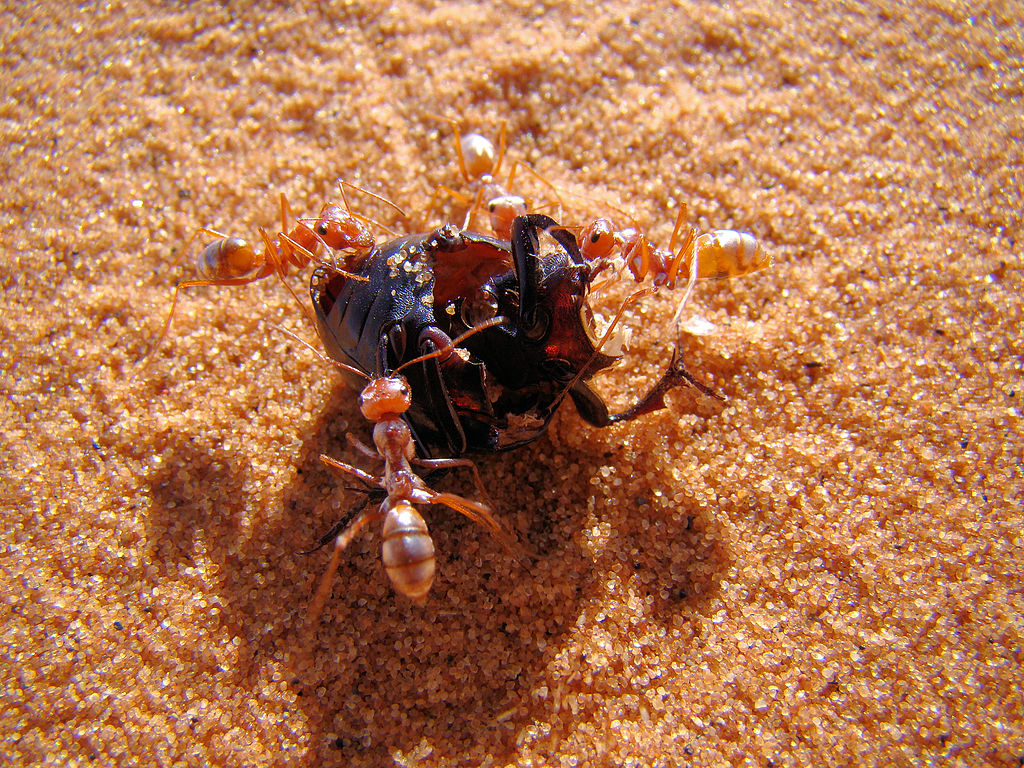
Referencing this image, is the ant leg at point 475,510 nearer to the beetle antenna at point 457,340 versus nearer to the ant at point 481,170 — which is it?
the beetle antenna at point 457,340

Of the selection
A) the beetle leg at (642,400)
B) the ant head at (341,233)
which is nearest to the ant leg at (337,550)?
the beetle leg at (642,400)

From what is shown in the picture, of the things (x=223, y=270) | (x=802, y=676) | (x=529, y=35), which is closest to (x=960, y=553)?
(x=802, y=676)

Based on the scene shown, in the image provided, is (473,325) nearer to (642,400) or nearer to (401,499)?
(401,499)

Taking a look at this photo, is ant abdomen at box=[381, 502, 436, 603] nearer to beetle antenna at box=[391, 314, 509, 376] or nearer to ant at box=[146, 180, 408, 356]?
beetle antenna at box=[391, 314, 509, 376]

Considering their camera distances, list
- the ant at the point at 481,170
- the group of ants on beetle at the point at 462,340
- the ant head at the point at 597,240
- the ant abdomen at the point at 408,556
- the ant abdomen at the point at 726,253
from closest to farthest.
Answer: the ant abdomen at the point at 408,556, the group of ants on beetle at the point at 462,340, the ant head at the point at 597,240, the ant abdomen at the point at 726,253, the ant at the point at 481,170

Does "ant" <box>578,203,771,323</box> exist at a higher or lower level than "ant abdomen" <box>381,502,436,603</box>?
higher

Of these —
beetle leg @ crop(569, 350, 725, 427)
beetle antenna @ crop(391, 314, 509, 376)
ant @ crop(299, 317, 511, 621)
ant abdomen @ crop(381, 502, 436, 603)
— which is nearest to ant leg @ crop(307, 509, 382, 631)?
ant @ crop(299, 317, 511, 621)

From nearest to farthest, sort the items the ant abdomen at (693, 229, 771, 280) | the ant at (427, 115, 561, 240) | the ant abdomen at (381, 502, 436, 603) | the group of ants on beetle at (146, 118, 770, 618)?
the ant abdomen at (381, 502, 436, 603), the group of ants on beetle at (146, 118, 770, 618), the ant abdomen at (693, 229, 771, 280), the ant at (427, 115, 561, 240)

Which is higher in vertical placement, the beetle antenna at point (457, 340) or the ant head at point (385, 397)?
the beetle antenna at point (457, 340)

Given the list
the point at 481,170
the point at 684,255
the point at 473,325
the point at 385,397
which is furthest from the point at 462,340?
the point at 481,170
